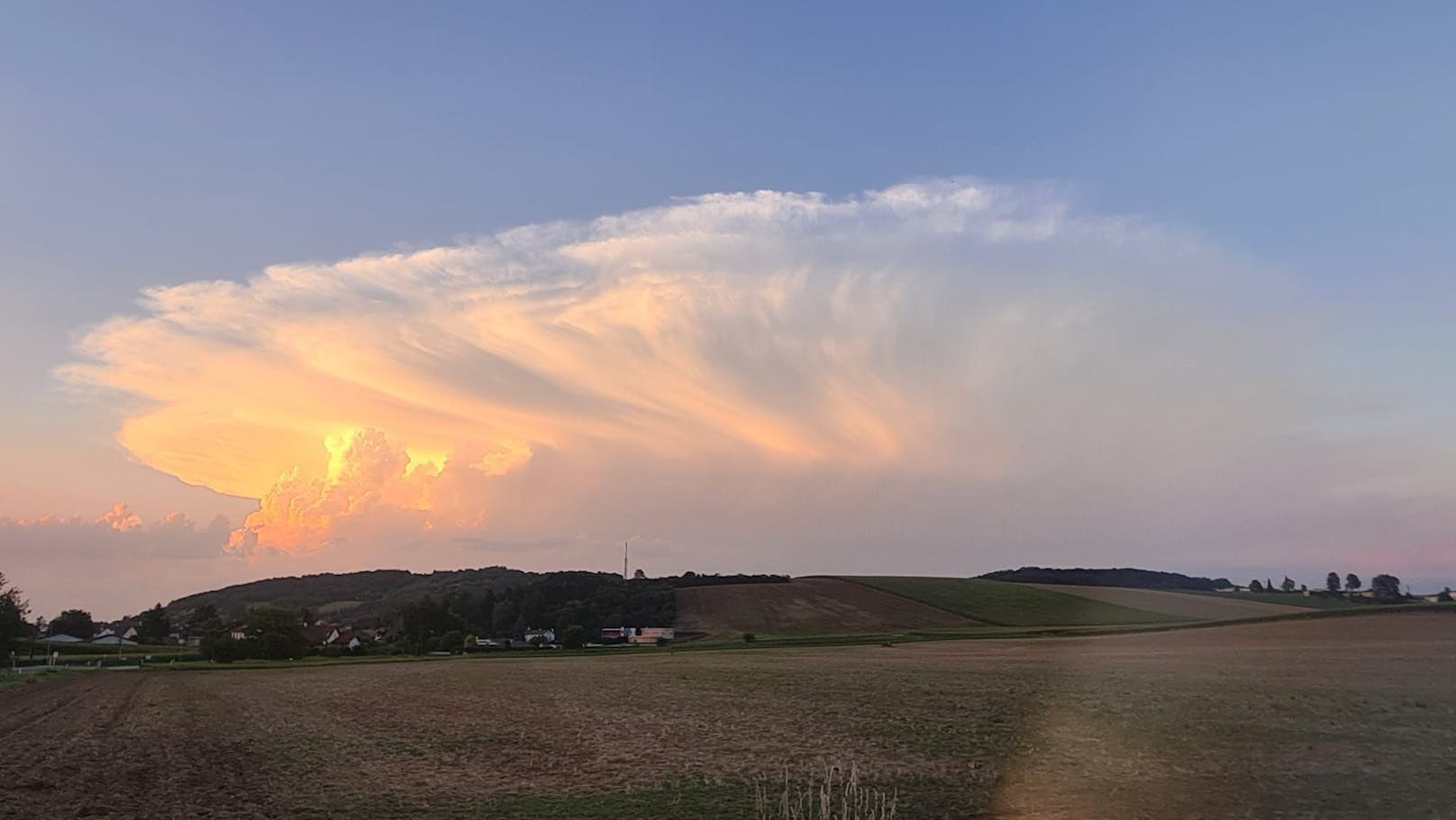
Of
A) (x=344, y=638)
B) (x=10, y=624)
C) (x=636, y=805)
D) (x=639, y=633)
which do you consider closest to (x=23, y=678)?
(x=10, y=624)

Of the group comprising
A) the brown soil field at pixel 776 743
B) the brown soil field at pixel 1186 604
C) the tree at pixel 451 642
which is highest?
the brown soil field at pixel 1186 604

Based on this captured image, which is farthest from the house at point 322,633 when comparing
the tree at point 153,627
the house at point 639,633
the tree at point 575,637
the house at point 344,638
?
the house at point 639,633

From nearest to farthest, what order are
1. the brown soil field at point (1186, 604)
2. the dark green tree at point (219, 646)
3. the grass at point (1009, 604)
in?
the dark green tree at point (219, 646), the brown soil field at point (1186, 604), the grass at point (1009, 604)

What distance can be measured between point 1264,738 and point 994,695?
12.5 meters

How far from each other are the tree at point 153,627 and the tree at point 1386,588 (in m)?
202

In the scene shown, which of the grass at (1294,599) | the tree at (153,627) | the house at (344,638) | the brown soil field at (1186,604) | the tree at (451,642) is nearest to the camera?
the brown soil field at (1186,604)

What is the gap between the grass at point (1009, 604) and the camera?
12400 centimetres

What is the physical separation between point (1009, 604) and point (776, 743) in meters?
123

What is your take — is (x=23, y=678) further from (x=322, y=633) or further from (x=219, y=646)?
(x=322, y=633)

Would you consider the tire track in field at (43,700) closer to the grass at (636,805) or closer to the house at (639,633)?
the grass at (636,805)

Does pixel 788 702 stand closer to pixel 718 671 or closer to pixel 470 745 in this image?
pixel 470 745

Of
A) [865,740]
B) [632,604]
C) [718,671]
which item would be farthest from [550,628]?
[865,740]

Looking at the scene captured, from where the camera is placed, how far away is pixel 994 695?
37.2 m

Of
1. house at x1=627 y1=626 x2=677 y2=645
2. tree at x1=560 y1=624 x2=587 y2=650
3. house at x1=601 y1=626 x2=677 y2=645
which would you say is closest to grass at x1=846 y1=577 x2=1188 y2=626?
house at x1=627 y1=626 x2=677 y2=645
